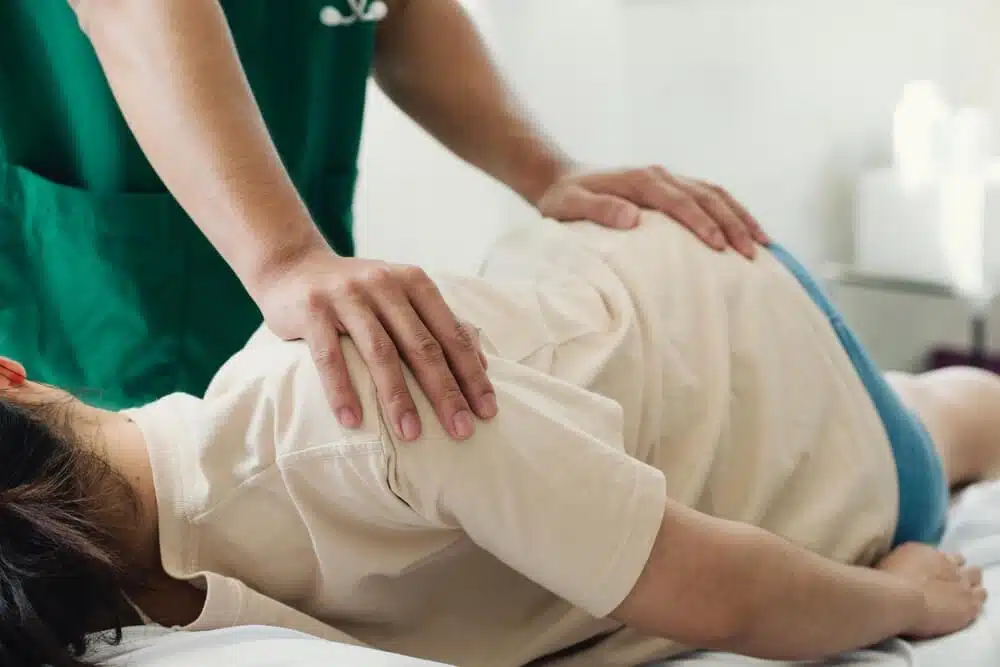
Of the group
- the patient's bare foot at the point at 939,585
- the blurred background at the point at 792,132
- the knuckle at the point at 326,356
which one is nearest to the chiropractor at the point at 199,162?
the knuckle at the point at 326,356

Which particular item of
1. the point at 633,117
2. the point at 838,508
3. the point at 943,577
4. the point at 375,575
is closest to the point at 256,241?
the point at 375,575

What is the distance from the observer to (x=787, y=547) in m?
0.89

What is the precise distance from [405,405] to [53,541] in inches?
9.6

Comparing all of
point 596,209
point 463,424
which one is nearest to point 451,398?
point 463,424

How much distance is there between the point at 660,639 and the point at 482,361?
12.5 inches

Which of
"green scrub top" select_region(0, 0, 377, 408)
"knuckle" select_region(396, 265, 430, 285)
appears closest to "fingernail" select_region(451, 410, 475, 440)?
"knuckle" select_region(396, 265, 430, 285)

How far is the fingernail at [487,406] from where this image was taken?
81cm

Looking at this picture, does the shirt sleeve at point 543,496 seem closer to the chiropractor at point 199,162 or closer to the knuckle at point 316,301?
the knuckle at point 316,301

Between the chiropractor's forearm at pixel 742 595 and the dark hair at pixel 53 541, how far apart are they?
361 mm

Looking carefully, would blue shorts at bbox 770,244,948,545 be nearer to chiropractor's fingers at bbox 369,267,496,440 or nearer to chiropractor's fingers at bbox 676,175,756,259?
chiropractor's fingers at bbox 676,175,756,259

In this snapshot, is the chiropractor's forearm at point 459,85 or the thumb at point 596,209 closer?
the thumb at point 596,209

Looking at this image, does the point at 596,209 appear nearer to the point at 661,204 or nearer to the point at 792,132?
the point at 661,204

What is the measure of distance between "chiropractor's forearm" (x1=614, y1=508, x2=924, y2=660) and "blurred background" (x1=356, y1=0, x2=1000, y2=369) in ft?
4.55

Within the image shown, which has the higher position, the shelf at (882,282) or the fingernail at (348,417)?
the fingernail at (348,417)
